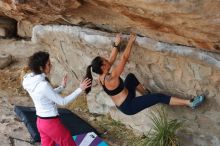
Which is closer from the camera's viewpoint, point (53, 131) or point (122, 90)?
point (53, 131)

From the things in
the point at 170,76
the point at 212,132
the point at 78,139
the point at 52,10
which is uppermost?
the point at 52,10

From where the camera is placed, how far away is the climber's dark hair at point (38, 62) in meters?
6.70

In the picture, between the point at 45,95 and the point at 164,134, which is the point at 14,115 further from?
the point at 164,134

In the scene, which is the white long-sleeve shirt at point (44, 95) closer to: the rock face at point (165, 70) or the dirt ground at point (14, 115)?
the rock face at point (165, 70)

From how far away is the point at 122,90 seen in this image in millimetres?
7430

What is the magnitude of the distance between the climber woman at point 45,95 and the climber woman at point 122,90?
1.33ft

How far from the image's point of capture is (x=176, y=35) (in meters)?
6.91

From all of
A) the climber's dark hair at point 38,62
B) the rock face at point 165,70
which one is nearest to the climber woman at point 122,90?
the rock face at point 165,70

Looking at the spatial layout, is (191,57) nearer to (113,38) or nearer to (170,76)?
(170,76)

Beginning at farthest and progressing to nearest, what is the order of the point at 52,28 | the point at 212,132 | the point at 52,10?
the point at 52,28
the point at 52,10
the point at 212,132

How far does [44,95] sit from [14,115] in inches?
110

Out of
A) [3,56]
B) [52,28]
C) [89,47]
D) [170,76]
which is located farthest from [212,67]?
[3,56]

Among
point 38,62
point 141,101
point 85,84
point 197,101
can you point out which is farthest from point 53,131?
point 197,101

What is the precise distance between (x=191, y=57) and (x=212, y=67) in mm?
289
